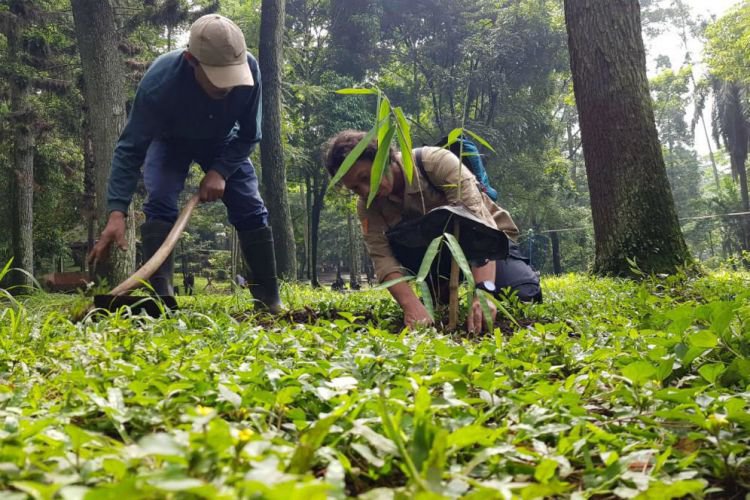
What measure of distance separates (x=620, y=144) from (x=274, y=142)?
6.85 metres

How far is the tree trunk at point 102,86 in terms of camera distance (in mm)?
8727

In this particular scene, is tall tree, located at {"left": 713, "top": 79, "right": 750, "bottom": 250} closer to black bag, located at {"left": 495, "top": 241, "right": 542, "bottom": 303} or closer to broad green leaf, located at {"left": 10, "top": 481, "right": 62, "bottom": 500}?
black bag, located at {"left": 495, "top": 241, "right": 542, "bottom": 303}

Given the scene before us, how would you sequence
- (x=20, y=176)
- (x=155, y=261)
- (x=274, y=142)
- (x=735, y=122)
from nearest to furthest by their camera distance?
(x=155, y=261)
(x=274, y=142)
(x=20, y=176)
(x=735, y=122)

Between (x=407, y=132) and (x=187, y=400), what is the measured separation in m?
1.56

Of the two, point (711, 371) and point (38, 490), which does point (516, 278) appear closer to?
point (711, 371)

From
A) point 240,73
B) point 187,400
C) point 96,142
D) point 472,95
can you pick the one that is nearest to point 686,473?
point 187,400

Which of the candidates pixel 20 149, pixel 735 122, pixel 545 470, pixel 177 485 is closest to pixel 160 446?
pixel 177 485

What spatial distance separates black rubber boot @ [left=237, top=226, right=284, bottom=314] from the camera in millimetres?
3924

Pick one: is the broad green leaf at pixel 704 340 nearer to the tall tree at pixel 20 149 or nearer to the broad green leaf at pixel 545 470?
the broad green leaf at pixel 545 470

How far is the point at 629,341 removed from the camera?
1.73 m

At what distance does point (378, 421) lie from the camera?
0.89 metres

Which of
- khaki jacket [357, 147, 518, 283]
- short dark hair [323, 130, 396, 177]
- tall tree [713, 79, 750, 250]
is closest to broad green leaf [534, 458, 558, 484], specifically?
khaki jacket [357, 147, 518, 283]

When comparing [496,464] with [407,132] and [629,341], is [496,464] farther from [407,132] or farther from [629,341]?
[407,132]

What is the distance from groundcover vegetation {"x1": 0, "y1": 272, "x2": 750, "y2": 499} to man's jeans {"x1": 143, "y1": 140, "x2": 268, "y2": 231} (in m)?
1.93
